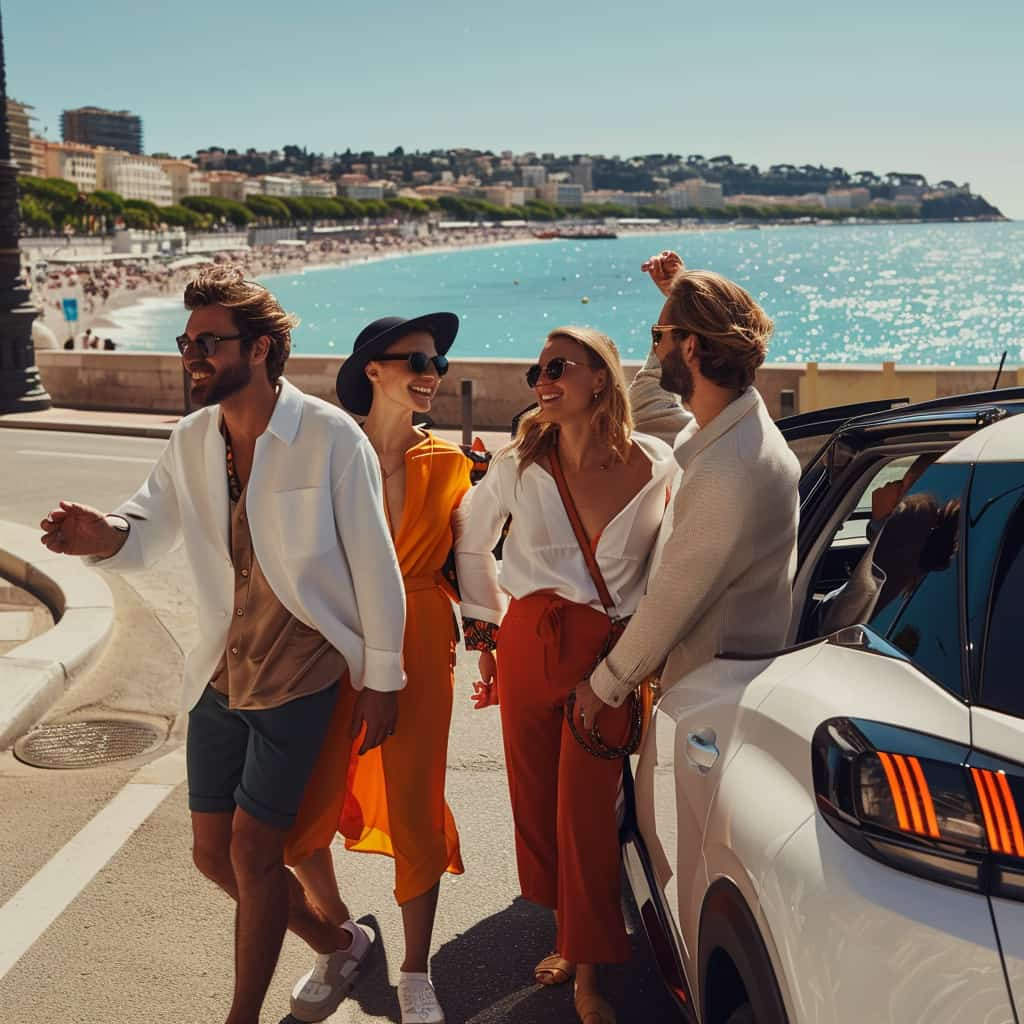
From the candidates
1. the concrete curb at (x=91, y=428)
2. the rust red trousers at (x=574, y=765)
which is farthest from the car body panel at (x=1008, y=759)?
the concrete curb at (x=91, y=428)

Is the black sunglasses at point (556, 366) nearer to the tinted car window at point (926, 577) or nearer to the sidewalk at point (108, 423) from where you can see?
the tinted car window at point (926, 577)

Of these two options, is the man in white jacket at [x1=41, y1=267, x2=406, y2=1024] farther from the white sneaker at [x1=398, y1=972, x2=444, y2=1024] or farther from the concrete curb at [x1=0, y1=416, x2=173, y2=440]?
the concrete curb at [x1=0, y1=416, x2=173, y2=440]

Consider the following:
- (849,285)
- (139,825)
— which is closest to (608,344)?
(139,825)

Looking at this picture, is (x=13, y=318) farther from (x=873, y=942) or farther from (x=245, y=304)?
(x=873, y=942)

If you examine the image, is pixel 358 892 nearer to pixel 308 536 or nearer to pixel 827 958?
pixel 308 536

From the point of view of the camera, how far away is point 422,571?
3520mm

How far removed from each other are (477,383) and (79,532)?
14.2 m

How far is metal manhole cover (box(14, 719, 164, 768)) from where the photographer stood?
5527mm

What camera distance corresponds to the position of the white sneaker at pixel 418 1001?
3.36 metres

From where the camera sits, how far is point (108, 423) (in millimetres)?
17875

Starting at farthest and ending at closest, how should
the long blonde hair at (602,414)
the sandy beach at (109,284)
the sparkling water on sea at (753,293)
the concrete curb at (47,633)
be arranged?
the sandy beach at (109,284), the sparkling water on sea at (753,293), the concrete curb at (47,633), the long blonde hair at (602,414)

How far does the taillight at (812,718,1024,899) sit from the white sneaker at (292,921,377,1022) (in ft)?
6.64

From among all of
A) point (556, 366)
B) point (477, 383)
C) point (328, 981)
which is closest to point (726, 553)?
point (556, 366)

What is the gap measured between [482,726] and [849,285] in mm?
158478
